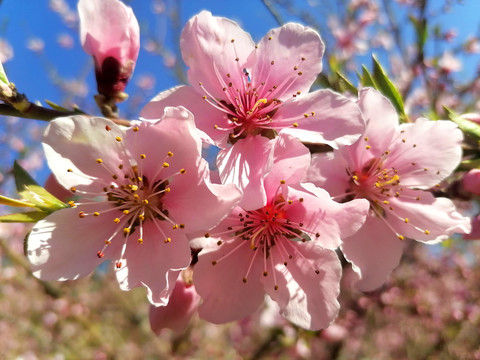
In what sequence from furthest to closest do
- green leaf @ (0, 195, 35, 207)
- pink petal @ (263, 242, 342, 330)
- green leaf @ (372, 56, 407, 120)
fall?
green leaf @ (372, 56, 407, 120), pink petal @ (263, 242, 342, 330), green leaf @ (0, 195, 35, 207)

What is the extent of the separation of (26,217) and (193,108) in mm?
495

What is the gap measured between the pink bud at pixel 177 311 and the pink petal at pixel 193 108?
17.7 inches

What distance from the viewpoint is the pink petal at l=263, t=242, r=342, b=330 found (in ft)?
3.18

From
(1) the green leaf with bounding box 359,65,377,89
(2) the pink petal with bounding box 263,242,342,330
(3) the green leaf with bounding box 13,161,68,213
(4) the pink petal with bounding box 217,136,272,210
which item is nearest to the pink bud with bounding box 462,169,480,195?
(1) the green leaf with bounding box 359,65,377,89

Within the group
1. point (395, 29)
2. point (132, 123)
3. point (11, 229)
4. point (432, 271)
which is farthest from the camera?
point (11, 229)

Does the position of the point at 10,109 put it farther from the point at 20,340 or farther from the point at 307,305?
the point at 20,340

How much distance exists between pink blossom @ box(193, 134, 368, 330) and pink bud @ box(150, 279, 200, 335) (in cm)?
13

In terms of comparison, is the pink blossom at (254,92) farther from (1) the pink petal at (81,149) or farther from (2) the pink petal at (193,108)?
(1) the pink petal at (81,149)

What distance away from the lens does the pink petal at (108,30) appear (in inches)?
43.3

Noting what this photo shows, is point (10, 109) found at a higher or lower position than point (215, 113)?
higher

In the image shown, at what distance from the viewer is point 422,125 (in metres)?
1.14

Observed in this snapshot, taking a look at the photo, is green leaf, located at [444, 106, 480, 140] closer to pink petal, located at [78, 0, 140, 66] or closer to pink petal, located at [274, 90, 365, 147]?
pink petal, located at [274, 90, 365, 147]

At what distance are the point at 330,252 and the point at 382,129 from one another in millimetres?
399

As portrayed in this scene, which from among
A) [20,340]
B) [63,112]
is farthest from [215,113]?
[20,340]
